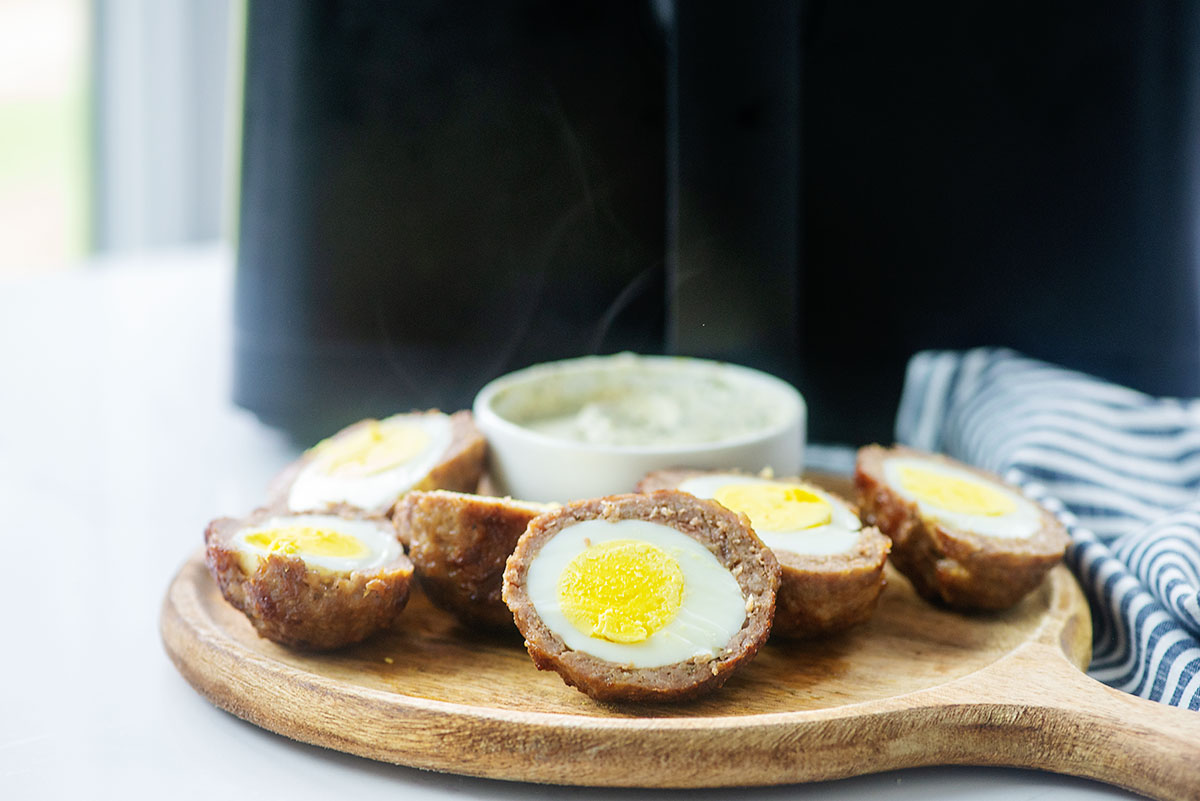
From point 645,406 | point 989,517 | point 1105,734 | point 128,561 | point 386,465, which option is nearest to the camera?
point 1105,734

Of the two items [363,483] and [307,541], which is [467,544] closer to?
[307,541]

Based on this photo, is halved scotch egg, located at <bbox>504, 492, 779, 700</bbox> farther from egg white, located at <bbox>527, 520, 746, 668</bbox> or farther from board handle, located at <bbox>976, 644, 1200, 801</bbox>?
board handle, located at <bbox>976, 644, 1200, 801</bbox>

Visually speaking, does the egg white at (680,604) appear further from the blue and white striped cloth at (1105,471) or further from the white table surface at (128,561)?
the blue and white striped cloth at (1105,471)

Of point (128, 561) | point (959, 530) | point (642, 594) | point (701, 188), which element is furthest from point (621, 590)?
point (128, 561)

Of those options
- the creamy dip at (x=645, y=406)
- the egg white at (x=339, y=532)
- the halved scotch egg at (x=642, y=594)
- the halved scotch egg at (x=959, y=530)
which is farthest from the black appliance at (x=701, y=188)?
the halved scotch egg at (x=642, y=594)

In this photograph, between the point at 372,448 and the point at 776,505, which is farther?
the point at 372,448
